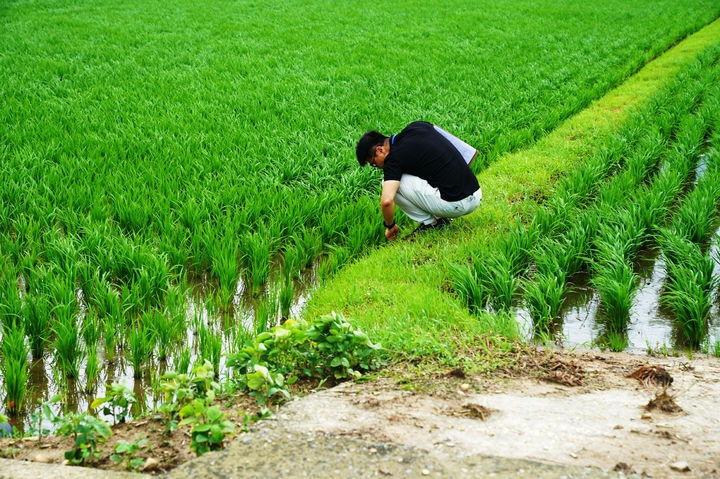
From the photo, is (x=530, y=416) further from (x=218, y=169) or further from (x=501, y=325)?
(x=218, y=169)

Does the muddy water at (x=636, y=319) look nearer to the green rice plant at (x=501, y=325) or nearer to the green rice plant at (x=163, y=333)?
the green rice plant at (x=501, y=325)

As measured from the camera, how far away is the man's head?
3914mm

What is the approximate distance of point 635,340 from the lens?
119 inches

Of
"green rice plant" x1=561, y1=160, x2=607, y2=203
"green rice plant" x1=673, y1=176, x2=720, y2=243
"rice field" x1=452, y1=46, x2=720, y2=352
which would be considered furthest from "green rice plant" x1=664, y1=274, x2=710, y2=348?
"green rice plant" x1=561, y1=160, x2=607, y2=203

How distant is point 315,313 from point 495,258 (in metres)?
1.15

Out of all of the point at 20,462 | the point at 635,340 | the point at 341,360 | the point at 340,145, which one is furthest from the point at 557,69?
the point at 20,462

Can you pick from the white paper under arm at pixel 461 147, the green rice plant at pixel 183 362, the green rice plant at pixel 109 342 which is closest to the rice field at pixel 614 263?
the white paper under arm at pixel 461 147

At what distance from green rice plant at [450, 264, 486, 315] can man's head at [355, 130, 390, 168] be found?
97 centimetres

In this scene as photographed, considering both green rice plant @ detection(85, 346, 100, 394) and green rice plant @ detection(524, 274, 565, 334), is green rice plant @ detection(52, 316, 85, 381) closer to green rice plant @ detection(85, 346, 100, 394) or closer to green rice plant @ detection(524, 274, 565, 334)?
green rice plant @ detection(85, 346, 100, 394)

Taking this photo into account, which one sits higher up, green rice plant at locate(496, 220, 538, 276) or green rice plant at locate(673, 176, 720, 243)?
green rice plant at locate(673, 176, 720, 243)

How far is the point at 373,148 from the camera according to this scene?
156 inches

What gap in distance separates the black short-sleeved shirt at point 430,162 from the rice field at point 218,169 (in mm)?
561

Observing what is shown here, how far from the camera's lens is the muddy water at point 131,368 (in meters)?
2.57

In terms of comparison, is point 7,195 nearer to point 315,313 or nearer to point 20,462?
point 315,313
